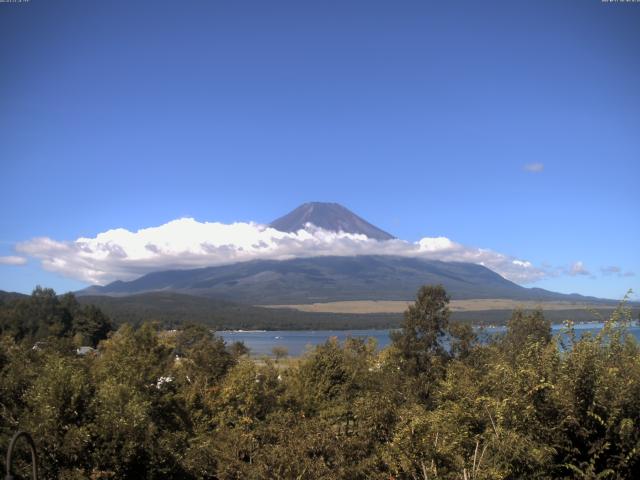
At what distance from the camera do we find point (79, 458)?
49.2 feet

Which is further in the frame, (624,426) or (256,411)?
(256,411)

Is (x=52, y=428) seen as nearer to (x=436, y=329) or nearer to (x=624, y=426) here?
(x=624, y=426)

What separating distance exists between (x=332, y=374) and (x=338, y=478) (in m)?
20.1

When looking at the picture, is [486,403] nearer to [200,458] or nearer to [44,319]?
[200,458]

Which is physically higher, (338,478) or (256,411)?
(338,478)

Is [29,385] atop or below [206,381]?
atop

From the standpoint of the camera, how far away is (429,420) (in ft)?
43.5

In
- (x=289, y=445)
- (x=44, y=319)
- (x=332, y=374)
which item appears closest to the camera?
(x=289, y=445)

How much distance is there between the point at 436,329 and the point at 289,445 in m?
24.5

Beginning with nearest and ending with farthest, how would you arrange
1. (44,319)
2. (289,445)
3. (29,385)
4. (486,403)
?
(486,403) < (289,445) < (29,385) < (44,319)

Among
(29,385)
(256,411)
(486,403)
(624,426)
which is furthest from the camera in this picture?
(256,411)

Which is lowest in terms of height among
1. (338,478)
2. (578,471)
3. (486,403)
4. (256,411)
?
(256,411)

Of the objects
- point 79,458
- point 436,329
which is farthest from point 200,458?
point 436,329

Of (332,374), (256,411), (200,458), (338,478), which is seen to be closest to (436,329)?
(332,374)
